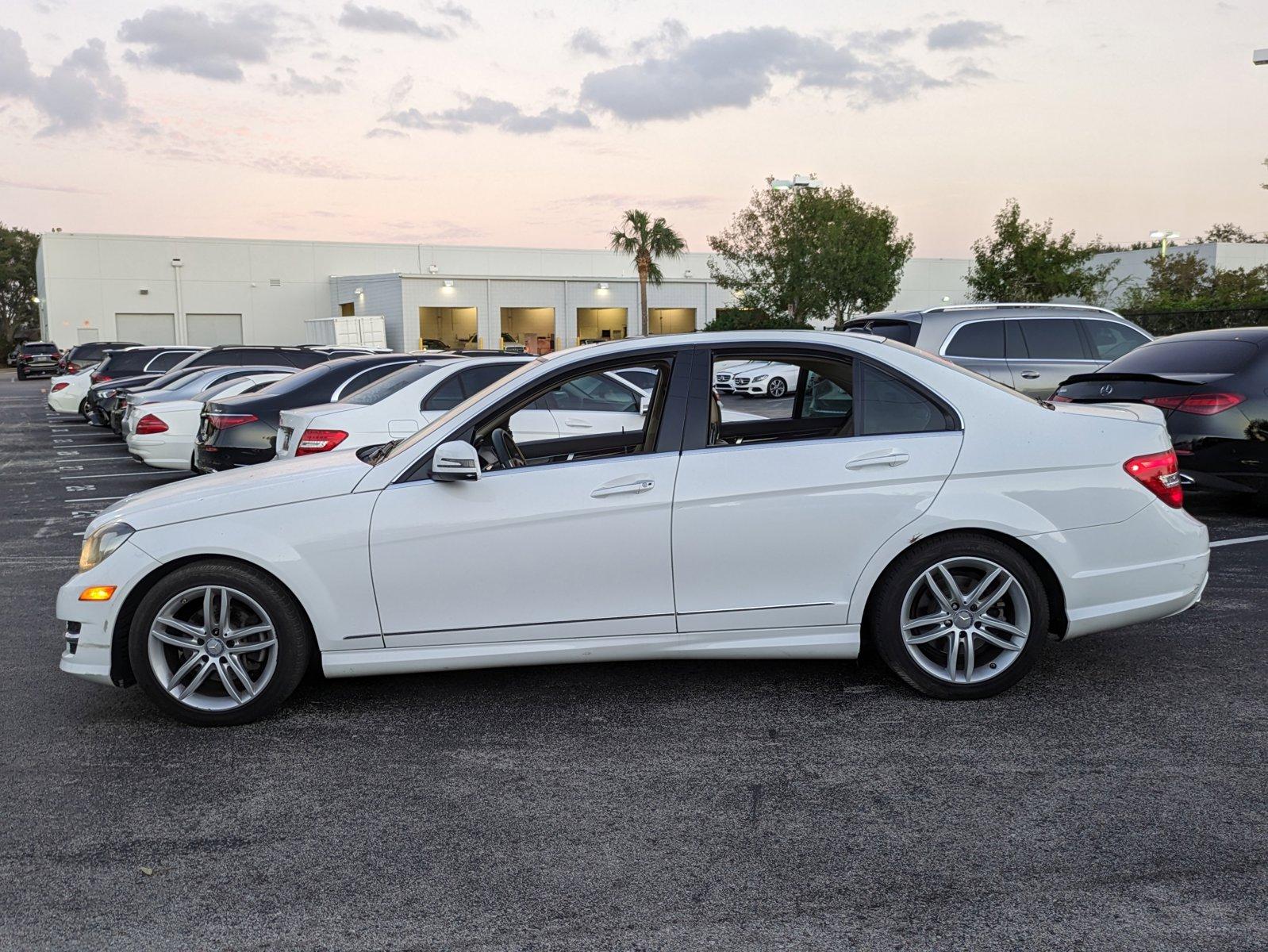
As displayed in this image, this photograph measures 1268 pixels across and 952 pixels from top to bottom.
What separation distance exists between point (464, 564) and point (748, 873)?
72.9 inches

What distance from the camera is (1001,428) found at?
495 cm

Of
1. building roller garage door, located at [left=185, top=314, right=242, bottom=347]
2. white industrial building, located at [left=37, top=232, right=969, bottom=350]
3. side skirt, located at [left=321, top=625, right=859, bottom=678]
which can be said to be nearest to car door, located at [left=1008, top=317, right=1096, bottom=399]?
side skirt, located at [left=321, top=625, right=859, bottom=678]

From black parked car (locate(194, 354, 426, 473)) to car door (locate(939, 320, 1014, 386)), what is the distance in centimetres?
589

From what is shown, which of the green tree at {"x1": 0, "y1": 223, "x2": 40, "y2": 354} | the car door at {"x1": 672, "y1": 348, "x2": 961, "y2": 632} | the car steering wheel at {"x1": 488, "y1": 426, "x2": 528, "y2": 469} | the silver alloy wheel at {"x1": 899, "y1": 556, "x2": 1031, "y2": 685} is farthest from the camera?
the green tree at {"x1": 0, "y1": 223, "x2": 40, "y2": 354}

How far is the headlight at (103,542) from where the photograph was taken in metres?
4.71

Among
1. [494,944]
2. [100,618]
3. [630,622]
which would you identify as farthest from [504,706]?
[494,944]

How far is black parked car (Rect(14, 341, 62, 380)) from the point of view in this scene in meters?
52.8

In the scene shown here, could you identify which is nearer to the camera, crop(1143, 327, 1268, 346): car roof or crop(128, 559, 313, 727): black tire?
crop(128, 559, 313, 727): black tire

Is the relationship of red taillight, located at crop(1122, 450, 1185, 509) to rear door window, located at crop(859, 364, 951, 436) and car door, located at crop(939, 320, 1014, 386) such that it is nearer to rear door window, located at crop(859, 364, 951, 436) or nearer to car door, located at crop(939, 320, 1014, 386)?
rear door window, located at crop(859, 364, 951, 436)

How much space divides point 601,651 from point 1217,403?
20.5 ft

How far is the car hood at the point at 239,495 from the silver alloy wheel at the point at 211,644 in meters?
0.33

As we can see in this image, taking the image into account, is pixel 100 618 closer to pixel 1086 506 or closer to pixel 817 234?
pixel 1086 506

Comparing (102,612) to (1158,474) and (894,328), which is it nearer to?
(1158,474)

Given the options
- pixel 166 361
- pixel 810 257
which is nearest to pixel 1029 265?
pixel 810 257
